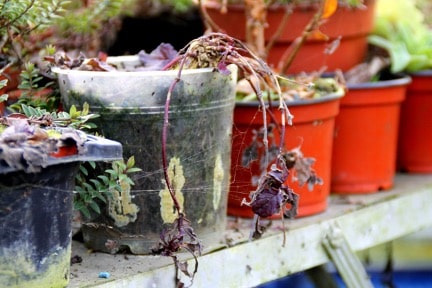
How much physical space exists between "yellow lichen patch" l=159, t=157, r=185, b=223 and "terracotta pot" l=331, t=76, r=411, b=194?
0.78 metres

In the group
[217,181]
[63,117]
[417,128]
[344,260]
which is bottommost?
[344,260]

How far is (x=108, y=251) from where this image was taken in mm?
1806

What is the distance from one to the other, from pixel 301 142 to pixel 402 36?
796mm

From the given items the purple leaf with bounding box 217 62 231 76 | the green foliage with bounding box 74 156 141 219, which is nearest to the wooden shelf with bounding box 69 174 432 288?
the green foliage with bounding box 74 156 141 219

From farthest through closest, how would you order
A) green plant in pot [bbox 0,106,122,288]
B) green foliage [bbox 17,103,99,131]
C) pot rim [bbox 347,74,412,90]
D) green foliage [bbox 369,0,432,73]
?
green foliage [bbox 369,0,432,73], pot rim [bbox 347,74,412,90], green foliage [bbox 17,103,99,131], green plant in pot [bbox 0,106,122,288]

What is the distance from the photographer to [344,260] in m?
2.12

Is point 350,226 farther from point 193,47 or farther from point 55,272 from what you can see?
point 55,272

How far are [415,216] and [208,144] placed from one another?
3.02 ft

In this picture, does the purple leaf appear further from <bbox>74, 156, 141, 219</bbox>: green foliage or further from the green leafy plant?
the green leafy plant

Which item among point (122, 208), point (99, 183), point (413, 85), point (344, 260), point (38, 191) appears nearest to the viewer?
point (38, 191)

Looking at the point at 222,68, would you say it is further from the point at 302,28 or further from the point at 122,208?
the point at 302,28

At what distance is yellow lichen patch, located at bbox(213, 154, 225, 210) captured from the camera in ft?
6.01

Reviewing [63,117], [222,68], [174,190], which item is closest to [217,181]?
[174,190]

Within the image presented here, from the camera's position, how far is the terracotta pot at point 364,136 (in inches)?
94.3
